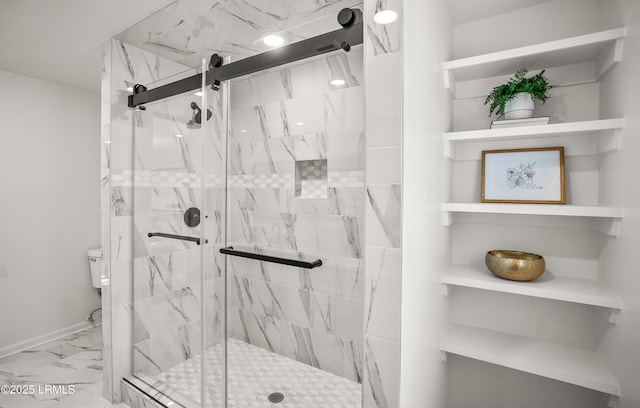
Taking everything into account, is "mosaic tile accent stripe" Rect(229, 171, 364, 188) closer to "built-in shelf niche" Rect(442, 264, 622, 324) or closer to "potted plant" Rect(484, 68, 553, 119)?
"built-in shelf niche" Rect(442, 264, 622, 324)

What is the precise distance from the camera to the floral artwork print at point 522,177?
1.47 m

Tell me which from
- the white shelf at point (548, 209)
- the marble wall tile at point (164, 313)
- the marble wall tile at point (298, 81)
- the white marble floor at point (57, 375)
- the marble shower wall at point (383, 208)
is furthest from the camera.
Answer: the white marble floor at point (57, 375)

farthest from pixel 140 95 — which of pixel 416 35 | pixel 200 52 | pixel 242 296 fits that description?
pixel 416 35

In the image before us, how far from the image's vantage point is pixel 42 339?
2.85m

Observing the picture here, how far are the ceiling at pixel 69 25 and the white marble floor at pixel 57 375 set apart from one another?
2327mm

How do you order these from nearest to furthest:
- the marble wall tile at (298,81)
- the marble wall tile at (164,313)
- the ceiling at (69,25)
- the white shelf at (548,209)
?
the white shelf at (548,209)
the marble wall tile at (298,81)
the ceiling at (69,25)
the marble wall tile at (164,313)

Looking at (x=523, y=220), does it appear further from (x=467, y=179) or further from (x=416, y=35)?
(x=416, y=35)


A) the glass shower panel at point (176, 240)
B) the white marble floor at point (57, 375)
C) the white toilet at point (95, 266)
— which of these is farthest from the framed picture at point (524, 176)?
the white toilet at point (95, 266)

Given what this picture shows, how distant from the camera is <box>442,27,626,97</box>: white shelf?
116 cm

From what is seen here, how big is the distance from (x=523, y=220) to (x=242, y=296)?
1.45 m

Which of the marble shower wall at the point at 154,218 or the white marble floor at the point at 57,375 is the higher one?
the marble shower wall at the point at 154,218

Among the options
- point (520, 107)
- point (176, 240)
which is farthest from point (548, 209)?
point (176, 240)

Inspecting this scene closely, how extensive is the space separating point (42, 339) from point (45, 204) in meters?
1.22

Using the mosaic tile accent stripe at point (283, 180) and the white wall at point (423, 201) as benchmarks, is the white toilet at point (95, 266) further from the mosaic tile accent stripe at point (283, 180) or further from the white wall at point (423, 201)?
the white wall at point (423, 201)
